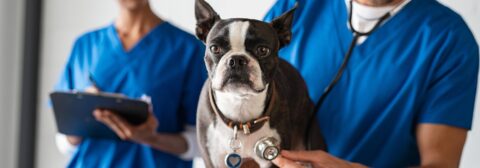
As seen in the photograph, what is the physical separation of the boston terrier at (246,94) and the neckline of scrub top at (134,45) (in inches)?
27.4

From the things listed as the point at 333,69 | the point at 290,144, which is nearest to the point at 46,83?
the point at 333,69

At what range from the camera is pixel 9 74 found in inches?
65.2

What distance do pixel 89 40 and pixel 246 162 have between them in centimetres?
86

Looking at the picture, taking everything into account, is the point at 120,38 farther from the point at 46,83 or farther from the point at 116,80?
the point at 46,83

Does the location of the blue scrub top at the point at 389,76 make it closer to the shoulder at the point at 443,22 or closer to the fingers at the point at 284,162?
the shoulder at the point at 443,22

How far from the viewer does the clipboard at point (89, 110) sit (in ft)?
3.87

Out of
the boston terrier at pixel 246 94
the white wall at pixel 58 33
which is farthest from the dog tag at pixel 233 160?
the white wall at pixel 58 33

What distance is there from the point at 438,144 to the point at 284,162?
0.87 ft

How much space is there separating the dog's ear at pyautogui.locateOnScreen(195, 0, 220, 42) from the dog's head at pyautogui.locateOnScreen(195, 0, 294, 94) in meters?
0.02

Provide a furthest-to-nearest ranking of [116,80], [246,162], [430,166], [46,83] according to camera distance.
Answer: [46,83] → [116,80] → [430,166] → [246,162]

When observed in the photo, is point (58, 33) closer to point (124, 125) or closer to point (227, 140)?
point (124, 125)

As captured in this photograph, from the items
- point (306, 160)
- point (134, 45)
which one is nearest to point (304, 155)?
point (306, 160)

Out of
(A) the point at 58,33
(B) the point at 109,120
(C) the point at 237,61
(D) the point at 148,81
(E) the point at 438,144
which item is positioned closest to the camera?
(C) the point at 237,61

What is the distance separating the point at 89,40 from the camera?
143 cm
